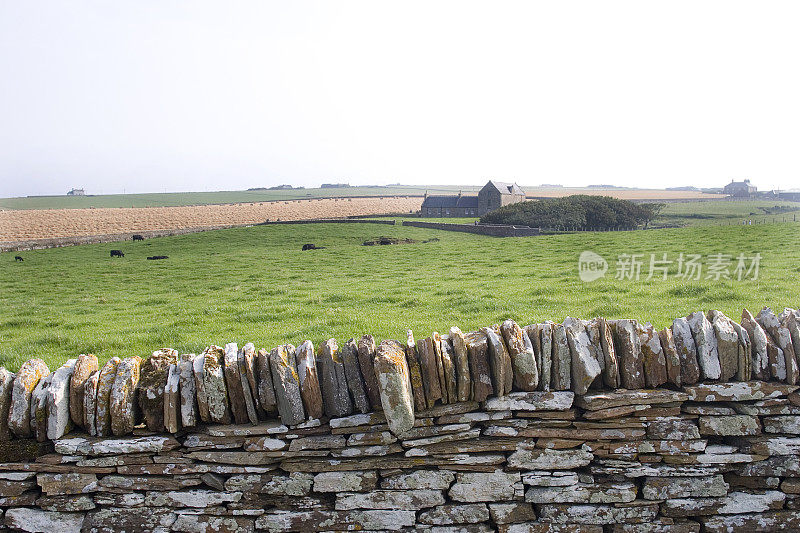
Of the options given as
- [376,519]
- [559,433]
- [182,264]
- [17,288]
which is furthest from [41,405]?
[182,264]

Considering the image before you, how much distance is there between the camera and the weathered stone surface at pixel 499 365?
425 cm

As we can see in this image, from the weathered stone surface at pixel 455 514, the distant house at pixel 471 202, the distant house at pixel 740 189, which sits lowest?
the weathered stone surface at pixel 455 514

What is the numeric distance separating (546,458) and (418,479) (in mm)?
1039

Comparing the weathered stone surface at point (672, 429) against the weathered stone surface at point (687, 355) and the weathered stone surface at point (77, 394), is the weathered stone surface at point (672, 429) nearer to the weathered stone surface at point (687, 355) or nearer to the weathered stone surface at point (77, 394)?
the weathered stone surface at point (687, 355)

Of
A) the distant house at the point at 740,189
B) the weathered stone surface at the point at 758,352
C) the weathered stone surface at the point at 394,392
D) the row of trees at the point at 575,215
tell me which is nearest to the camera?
the weathered stone surface at the point at 394,392

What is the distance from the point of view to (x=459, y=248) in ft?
98.4

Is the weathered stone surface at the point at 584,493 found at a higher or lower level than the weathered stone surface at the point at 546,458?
lower

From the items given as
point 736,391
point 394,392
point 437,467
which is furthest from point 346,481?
point 736,391

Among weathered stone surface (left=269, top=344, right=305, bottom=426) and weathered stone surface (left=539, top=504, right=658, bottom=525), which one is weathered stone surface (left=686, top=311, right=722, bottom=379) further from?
weathered stone surface (left=269, top=344, right=305, bottom=426)

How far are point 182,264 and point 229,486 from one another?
23746 millimetres

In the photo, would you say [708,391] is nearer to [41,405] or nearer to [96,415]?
[96,415]

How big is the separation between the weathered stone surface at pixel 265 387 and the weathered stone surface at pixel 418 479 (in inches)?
42.5

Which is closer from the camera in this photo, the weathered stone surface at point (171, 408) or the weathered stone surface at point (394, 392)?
the weathered stone surface at point (394, 392)

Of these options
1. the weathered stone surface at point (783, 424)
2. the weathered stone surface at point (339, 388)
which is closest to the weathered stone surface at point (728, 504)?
the weathered stone surface at point (783, 424)
